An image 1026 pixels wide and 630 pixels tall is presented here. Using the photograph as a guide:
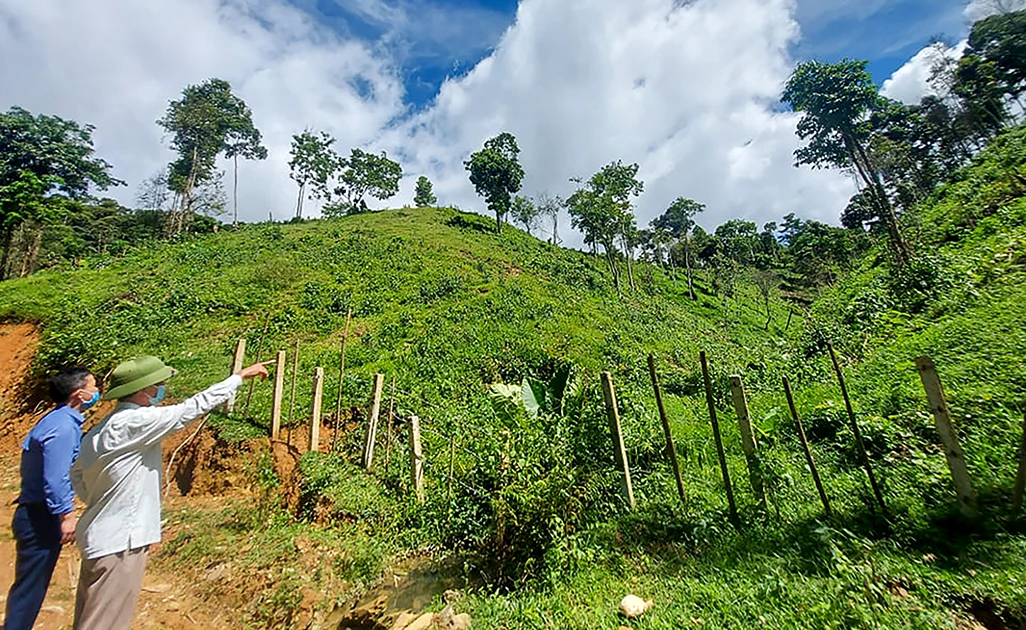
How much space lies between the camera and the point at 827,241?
41.0m

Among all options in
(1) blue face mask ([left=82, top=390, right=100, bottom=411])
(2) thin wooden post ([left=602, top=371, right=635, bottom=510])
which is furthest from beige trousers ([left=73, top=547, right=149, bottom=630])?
(2) thin wooden post ([left=602, top=371, right=635, bottom=510])

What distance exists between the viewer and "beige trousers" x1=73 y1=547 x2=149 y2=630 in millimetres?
2645

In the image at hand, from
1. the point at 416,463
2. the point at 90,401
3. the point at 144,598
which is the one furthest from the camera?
the point at 416,463

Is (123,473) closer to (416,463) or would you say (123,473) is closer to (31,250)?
(416,463)

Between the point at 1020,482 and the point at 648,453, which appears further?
the point at 648,453

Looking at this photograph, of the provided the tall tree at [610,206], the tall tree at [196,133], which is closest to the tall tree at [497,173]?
the tall tree at [610,206]

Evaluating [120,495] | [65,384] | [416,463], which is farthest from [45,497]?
[416,463]

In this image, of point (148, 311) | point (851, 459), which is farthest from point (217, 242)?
point (851, 459)

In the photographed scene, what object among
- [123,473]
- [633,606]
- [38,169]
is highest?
[38,169]

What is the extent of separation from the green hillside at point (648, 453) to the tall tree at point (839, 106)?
18.4 feet

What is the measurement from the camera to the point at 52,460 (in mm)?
3250

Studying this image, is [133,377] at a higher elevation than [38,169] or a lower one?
lower

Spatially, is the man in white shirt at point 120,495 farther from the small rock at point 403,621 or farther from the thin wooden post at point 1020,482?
the thin wooden post at point 1020,482

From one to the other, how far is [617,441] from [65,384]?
5.44 metres
